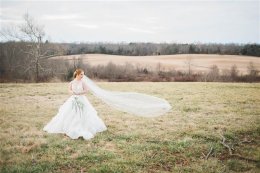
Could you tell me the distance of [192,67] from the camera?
178 feet

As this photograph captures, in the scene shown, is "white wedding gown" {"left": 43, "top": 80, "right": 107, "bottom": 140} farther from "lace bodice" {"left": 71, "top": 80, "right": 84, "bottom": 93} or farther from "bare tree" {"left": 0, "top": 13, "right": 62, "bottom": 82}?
"bare tree" {"left": 0, "top": 13, "right": 62, "bottom": 82}

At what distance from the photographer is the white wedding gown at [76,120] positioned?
9.55 m

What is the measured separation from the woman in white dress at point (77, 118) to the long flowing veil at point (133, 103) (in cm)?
55

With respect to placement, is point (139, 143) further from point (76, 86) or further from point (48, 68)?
Result: point (48, 68)

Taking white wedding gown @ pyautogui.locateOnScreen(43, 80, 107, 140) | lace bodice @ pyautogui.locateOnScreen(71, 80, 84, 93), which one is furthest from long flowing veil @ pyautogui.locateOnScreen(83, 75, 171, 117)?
white wedding gown @ pyautogui.locateOnScreen(43, 80, 107, 140)

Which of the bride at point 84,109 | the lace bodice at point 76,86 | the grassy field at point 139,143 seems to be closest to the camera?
the grassy field at point 139,143

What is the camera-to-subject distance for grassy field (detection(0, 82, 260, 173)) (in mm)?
7293

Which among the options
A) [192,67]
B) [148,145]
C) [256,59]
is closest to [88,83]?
[148,145]

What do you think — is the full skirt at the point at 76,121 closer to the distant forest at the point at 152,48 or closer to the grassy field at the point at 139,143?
the grassy field at the point at 139,143

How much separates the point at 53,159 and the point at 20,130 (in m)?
3.35

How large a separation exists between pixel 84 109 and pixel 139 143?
2.22 meters

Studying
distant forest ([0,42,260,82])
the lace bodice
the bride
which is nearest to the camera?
the bride

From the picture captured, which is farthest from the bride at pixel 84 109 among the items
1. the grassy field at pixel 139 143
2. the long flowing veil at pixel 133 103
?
the grassy field at pixel 139 143

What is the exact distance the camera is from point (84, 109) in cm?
984
